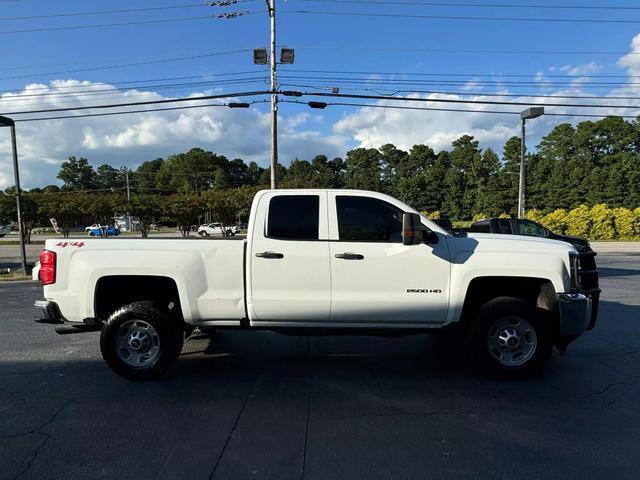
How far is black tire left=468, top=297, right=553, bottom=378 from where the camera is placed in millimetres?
4734

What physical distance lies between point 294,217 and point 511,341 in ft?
8.76

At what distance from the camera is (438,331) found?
4891 mm

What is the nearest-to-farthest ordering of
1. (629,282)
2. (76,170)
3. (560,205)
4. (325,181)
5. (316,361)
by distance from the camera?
(316,361), (629,282), (560,205), (325,181), (76,170)

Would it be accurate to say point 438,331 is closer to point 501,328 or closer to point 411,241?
point 501,328

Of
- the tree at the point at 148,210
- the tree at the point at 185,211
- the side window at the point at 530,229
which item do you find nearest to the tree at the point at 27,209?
the tree at the point at 148,210

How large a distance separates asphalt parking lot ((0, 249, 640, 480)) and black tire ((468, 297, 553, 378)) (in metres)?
0.19

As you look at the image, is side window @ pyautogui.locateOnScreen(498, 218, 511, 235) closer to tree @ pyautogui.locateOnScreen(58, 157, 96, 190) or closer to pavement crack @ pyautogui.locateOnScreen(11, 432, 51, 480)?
pavement crack @ pyautogui.locateOnScreen(11, 432, 51, 480)

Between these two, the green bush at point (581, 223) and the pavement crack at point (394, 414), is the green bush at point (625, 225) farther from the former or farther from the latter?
the pavement crack at point (394, 414)

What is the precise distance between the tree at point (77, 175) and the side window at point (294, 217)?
13172 cm

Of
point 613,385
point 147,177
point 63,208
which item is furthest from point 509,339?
point 147,177

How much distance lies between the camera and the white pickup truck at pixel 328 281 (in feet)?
15.4

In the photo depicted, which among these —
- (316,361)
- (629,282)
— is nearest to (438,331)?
(316,361)

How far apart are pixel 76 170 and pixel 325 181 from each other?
77.8 m

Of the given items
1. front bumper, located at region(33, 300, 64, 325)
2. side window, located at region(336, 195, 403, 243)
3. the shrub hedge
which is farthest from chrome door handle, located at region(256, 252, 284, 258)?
the shrub hedge
